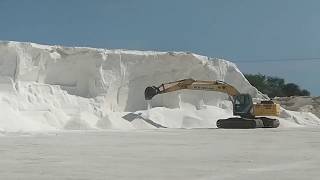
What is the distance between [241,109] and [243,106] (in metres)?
0.22

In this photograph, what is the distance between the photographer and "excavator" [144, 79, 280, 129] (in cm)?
3347

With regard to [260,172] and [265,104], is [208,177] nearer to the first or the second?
[260,172]

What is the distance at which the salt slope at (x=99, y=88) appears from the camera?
102 feet

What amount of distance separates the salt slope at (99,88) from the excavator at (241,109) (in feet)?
6.05

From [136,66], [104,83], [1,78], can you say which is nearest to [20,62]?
[1,78]

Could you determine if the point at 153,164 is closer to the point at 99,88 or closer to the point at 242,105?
the point at 242,105

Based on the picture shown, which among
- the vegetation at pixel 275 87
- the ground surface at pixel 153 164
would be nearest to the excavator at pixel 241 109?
the ground surface at pixel 153 164

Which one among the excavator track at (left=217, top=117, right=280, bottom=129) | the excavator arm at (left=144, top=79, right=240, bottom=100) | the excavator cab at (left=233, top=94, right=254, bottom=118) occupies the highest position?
the excavator arm at (left=144, top=79, right=240, bottom=100)

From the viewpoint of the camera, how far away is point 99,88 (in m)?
37.1

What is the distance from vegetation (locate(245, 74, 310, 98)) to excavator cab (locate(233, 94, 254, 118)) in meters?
60.2

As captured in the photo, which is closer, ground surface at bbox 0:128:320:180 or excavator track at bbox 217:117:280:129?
ground surface at bbox 0:128:320:180

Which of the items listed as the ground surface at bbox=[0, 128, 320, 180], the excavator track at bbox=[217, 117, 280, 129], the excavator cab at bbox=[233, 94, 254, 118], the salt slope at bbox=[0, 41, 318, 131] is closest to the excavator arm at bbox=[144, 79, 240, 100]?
the excavator cab at bbox=[233, 94, 254, 118]

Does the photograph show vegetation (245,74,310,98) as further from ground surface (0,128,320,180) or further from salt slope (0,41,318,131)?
ground surface (0,128,320,180)

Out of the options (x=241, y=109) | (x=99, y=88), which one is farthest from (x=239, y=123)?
(x=99, y=88)
